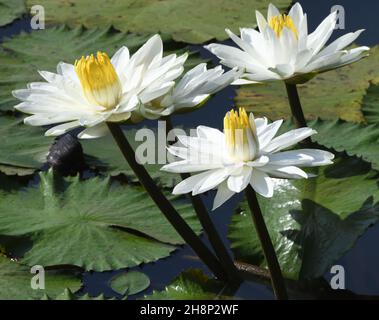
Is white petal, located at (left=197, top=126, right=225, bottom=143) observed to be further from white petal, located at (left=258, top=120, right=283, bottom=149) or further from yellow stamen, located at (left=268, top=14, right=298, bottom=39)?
yellow stamen, located at (left=268, top=14, right=298, bottom=39)

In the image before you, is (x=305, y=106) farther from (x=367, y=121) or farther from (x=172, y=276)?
(x=172, y=276)

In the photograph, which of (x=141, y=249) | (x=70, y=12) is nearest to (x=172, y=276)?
(x=141, y=249)

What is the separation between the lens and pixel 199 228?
2.20 m

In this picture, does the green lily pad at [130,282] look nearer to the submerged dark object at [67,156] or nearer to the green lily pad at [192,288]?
the green lily pad at [192,288]

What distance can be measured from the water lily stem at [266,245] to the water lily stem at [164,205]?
0.65ft

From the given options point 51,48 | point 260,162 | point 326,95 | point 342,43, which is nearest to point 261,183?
point 260,162

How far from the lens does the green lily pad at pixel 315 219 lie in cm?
192

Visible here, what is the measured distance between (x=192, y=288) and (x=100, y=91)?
1.77ft

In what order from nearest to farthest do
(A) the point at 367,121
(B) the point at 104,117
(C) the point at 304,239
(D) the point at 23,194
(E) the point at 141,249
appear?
(B) the point at 104,117
(C) the point at 304,239
(E) the point at 141,249
(D) the point at 23,194
(A) the point at 367,121

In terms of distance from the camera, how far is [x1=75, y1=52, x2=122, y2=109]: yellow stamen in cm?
170

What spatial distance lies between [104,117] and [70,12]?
6.45ft

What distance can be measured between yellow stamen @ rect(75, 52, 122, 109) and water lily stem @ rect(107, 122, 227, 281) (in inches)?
2.1

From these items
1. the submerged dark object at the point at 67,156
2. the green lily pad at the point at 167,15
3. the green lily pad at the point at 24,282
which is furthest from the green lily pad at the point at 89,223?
the green lily pad at the point at 167,15
